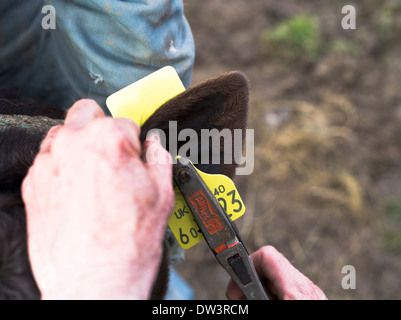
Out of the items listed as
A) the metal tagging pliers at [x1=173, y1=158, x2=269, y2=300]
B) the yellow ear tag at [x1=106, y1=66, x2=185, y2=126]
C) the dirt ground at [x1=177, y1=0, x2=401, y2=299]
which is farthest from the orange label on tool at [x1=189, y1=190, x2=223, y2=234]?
the dirt ground at [x1=177, y1=0, x2=401, y2=299]

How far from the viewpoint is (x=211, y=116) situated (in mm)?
814

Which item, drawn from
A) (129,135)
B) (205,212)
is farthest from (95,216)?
(205,212)

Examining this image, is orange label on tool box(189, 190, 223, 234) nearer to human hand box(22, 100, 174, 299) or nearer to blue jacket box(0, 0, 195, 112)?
human hand box(22, 100, 174, 299)

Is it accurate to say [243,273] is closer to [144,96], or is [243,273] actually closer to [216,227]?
[216,227]

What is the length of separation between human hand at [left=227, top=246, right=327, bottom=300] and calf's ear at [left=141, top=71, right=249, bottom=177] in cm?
21

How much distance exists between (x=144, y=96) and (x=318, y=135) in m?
1.45

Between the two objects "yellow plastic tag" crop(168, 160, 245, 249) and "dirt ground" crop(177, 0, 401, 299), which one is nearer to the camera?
"yellow plastic tag" crop(168, 160, 245, 249)

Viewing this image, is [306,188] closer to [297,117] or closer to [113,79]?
[297,117]

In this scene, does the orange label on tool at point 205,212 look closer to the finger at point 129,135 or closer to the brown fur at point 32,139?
the brown fur at point 32,139

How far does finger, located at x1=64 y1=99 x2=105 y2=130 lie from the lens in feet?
1.96

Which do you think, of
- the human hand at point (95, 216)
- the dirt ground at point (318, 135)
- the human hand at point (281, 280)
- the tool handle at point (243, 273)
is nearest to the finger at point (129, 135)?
the human hand at point (95, 216)

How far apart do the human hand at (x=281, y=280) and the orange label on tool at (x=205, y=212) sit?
217mm
